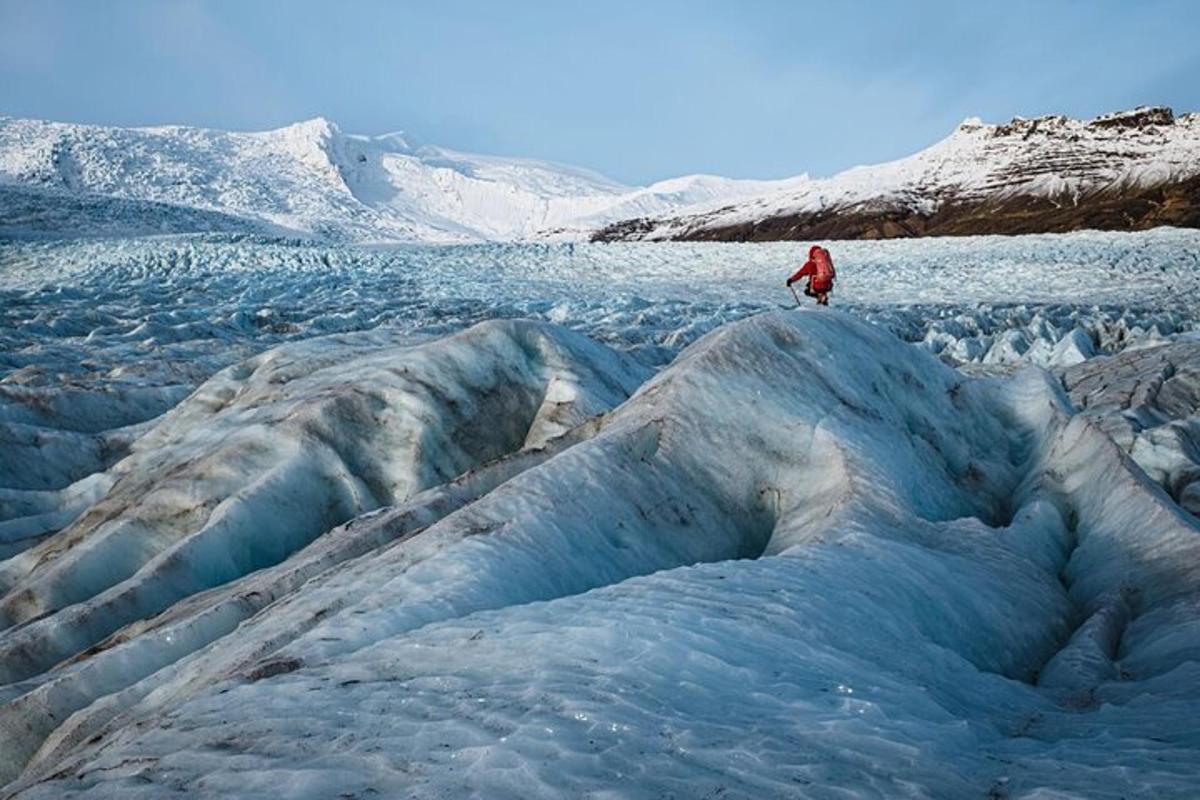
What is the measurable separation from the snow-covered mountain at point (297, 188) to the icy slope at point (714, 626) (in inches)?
1459

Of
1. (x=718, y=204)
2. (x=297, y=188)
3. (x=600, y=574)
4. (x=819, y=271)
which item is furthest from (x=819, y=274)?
(x=297, y=188)

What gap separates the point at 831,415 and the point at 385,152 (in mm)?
120742

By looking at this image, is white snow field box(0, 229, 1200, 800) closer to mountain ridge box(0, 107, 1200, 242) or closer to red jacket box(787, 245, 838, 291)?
red jacket box(787, 245, 838, 291)

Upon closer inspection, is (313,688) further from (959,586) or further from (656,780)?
(959,586)

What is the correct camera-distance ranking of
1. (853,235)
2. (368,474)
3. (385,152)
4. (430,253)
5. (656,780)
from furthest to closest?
(385,152) → (853,235) → (430,253) → (368,474) → (656,780)

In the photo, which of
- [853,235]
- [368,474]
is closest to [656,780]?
[368,474]

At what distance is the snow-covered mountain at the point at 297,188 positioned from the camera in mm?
42094

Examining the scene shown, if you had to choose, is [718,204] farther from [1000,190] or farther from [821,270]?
[821,270]

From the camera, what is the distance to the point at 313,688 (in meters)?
2.71

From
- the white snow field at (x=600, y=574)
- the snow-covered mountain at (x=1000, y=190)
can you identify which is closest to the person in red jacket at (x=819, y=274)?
the white snow field at (x=600, y=574)

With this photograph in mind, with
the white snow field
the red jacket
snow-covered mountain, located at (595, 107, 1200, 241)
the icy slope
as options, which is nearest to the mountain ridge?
snow-covered mountain, located at (595, 107, 1200, 241)

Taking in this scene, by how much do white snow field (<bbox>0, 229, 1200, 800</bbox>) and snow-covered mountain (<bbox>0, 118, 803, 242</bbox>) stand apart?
35.0 m

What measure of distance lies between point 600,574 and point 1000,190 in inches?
2481

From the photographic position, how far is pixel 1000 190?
5994 centimetres
